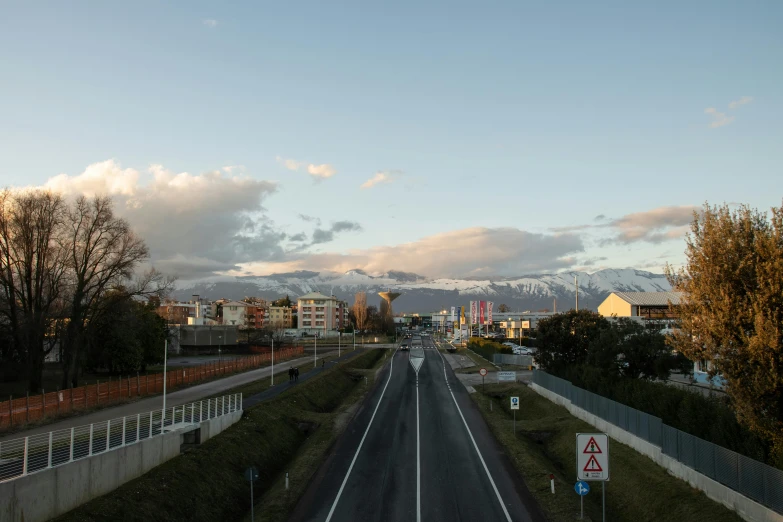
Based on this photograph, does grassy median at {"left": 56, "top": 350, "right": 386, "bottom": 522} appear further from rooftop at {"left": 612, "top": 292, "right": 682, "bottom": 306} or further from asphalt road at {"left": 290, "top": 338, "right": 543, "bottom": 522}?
rooftop at {"left": 612, "top": 292, "right": 682, "bottom": 306}

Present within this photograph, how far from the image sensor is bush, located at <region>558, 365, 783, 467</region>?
68.0ft

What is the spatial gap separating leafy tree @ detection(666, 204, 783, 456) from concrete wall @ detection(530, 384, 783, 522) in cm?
206

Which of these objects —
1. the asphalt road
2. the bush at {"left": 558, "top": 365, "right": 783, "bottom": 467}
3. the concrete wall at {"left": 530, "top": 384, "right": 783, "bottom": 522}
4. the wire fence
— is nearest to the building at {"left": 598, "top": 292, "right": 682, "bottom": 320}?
the asphalt road

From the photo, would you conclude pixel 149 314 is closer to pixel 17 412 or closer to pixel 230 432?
pixel 17 412

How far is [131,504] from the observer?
A: 2012 cm

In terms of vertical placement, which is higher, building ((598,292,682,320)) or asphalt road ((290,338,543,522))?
building ((598,292,682,320))

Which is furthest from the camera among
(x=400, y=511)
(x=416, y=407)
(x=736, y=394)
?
(x=416, y=407)

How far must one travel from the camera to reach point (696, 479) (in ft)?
72.8

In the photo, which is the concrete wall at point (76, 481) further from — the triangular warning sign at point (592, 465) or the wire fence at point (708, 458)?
the wire fence at point (708, 458)

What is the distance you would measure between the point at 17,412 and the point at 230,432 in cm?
1328

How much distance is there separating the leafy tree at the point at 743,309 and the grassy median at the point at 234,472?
17.4 metres

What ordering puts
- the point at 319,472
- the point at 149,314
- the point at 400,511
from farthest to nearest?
1. the point at 149,314
2. the point at 319,472
3. the point at 400,511

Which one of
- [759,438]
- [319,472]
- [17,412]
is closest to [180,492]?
[319,472]

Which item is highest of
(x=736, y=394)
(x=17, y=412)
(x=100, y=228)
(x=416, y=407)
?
(x=100, y=228)
